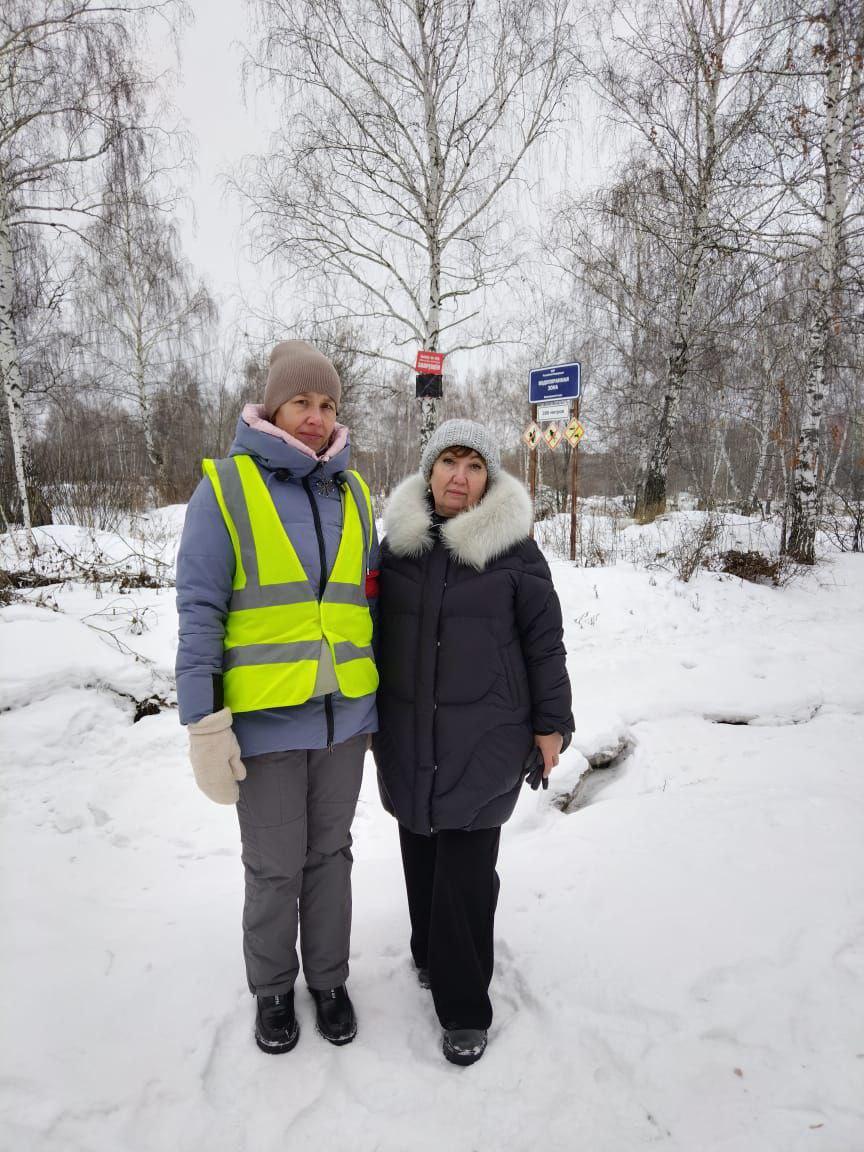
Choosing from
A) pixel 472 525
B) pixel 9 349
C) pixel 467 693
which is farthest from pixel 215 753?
pixel 9 349

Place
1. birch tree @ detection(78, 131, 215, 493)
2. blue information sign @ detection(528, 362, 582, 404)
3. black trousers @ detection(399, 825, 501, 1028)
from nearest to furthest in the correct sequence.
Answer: black trousers @ detection(399, 825, 501, 1028) < blue information sign @ detection(528, 362, 582, 404) < birch tree @ detection(78, 131, 215, 493)

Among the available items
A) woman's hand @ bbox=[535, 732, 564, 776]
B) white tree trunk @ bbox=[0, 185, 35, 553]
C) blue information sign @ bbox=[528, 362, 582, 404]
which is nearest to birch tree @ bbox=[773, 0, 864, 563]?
blue information sign @ bbox=[528, 362, 582, 404]

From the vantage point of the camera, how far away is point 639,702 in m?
4.40

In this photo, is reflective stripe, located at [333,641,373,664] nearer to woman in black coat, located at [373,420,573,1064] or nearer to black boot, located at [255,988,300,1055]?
woman in black coat, located at [373,420,573,1064]

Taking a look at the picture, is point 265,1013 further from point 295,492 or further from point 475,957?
point 295,492

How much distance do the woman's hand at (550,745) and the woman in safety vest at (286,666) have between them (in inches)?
21.8

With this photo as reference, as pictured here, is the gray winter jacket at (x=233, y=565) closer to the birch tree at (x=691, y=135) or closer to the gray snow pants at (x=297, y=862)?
the gray snow pants at (x=297, y=862)

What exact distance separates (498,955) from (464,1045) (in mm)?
417

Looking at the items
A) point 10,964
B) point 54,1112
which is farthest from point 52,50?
point 54,1112

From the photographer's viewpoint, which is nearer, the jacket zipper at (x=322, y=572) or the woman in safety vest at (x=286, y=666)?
the woman in safety vest at (x=286, y=666)

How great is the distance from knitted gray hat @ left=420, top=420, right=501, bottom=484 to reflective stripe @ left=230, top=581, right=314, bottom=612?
24.4 inches

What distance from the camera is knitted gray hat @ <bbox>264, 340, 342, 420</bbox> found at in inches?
65.6

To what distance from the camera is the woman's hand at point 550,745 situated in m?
1.76

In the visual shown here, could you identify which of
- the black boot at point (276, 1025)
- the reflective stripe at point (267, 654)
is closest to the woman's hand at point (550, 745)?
the reflective stripe at point (267, 654)
